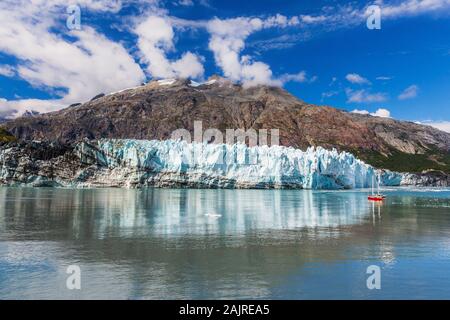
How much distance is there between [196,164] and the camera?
254ft

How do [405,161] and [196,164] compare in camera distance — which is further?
[405,161]

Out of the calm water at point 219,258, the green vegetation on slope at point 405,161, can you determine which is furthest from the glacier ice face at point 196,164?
the green vegetation on slope at point 405,161

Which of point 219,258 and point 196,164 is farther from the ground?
point 196,164

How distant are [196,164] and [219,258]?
6179 cm

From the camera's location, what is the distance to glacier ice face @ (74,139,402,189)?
253 feet

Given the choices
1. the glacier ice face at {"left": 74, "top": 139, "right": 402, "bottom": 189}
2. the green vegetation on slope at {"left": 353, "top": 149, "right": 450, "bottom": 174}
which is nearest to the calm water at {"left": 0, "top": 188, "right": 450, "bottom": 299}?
the glacier ice face at {"left": 74, "top": 139, "right": 402, "bottom": 189}

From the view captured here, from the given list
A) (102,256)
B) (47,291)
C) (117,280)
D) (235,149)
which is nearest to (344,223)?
(102,256)

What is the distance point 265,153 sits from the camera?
3091 inches

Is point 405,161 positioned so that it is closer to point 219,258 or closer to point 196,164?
point 196,164

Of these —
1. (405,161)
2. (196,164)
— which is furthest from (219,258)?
(405,161)

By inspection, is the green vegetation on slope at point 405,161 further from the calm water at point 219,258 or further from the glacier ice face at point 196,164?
the calm water at point 219,258

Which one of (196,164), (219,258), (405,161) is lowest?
(219,258)
